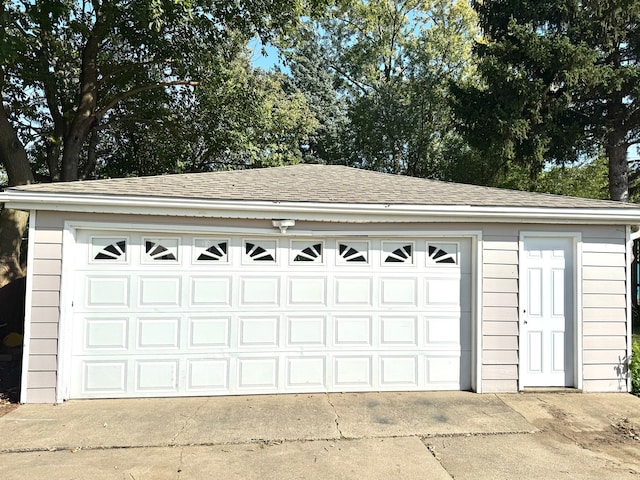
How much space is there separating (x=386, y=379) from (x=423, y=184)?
3.27 metres

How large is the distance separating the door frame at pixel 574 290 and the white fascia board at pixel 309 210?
0.71ft

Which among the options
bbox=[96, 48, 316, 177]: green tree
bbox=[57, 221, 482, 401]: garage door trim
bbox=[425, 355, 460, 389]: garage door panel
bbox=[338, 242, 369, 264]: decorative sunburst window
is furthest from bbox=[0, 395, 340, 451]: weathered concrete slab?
bbox=[96, 48, 316, 177]: green tree

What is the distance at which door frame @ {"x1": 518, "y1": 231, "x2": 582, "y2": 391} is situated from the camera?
624cm

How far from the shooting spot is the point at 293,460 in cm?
412

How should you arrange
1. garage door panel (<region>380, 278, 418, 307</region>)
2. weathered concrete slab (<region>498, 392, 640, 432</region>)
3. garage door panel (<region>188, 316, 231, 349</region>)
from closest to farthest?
1. weathered concrete slab (<region>498, 392, 640, 432</region>)
2. garage door panel (<region>188, 316, 231, 349</region>)
3. garage door panel (<region>380, 278, 418, 307</region>)

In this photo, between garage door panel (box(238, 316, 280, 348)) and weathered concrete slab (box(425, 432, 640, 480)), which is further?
garage door panel (box(238, 316, 280, 348))

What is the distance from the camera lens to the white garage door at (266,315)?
5.80 metres

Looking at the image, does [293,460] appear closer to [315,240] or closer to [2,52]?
[315,240]

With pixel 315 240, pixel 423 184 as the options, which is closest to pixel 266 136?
pixel 423 184

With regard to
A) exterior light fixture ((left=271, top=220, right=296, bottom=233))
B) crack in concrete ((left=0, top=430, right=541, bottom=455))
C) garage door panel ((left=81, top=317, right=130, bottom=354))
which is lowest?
crack in concrete ((left=0, top=430, right=541, bottom=455))

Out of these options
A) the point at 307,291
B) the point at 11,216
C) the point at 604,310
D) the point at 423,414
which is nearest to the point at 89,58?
the point at 11,216

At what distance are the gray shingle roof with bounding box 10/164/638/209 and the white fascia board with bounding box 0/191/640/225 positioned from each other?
76 millimetres

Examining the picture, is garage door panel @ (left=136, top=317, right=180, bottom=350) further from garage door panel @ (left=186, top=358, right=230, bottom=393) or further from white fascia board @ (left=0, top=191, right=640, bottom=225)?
white fascia board @ (left=0, top=191, right=640, bottom=225)

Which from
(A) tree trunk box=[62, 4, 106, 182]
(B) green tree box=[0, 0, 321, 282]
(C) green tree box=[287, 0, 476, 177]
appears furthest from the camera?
(C) green tree box=[287, 0, 476, 177]
